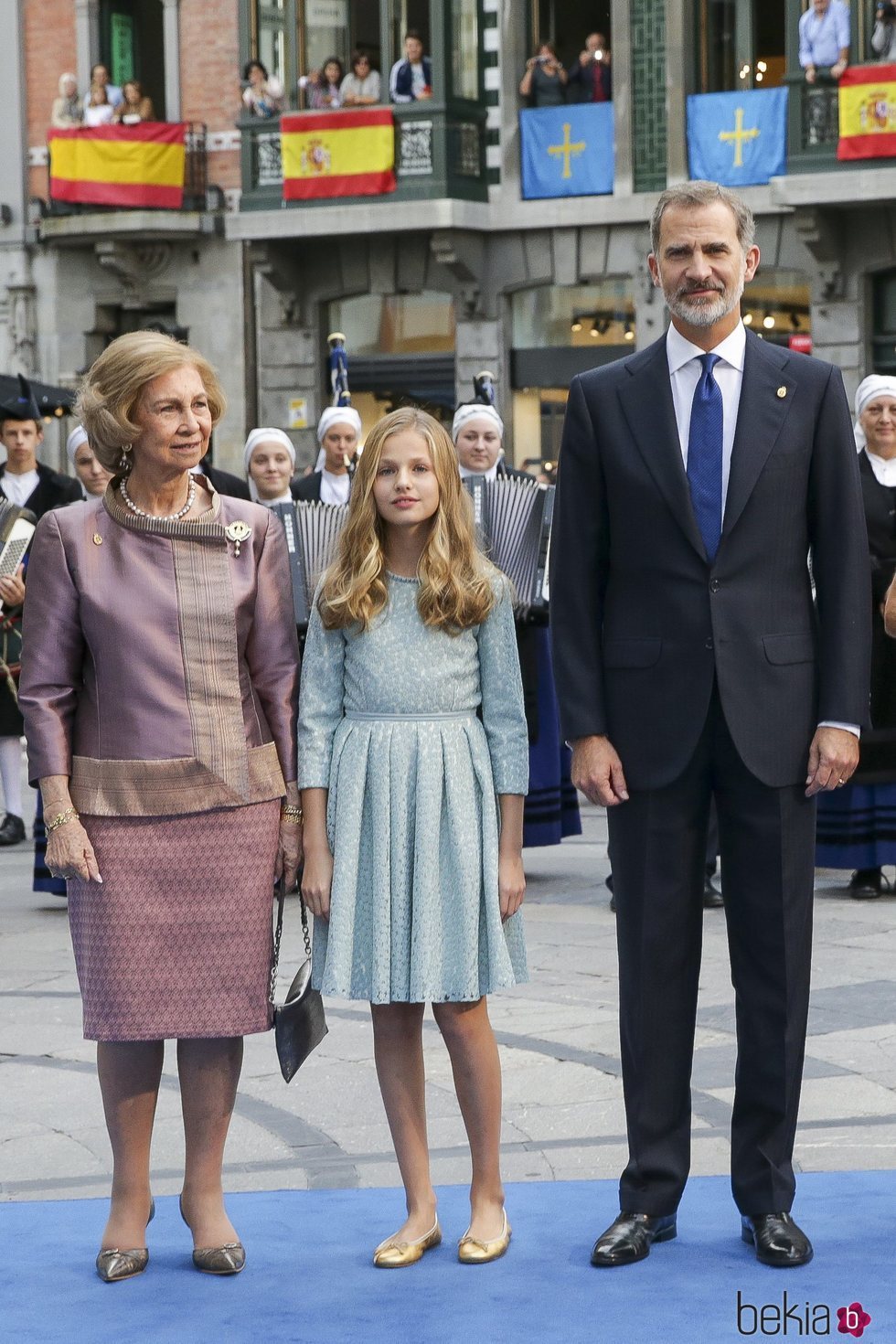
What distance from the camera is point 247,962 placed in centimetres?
487

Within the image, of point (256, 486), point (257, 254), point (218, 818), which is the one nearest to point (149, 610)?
point (218, 818)

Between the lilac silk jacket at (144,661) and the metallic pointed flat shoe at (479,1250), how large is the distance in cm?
106

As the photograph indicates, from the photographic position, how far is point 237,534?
490cm

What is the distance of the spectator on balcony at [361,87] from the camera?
2622 cm

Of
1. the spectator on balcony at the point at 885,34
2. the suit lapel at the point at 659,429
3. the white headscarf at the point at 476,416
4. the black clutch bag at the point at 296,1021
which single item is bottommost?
the black clutch bag at the point at 296,1021

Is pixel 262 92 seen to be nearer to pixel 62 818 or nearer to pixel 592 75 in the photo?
pixel 592 75

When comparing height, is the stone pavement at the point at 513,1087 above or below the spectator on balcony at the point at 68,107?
below

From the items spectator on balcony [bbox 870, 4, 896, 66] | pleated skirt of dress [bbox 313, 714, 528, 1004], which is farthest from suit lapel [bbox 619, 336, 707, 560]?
spectator on balcony [bbox 870, 4, 896, 66]

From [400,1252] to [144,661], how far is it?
139 cm

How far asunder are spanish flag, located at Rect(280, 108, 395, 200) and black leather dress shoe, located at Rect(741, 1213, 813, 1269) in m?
22.3

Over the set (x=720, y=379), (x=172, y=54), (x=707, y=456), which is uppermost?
(x=172, y=54)

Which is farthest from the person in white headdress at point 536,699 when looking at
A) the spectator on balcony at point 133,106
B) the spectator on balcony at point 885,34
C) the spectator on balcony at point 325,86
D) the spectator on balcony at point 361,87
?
the spectator on balcony at point 133,106

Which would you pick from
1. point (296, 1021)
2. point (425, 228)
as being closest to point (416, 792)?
point (296, 1021)

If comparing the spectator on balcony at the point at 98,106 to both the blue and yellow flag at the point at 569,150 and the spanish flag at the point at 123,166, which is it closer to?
the spanish flag at the point at 123,166
